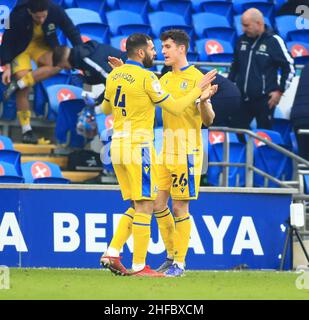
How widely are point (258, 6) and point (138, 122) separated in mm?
7866

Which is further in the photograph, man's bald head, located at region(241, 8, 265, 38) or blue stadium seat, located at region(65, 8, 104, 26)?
blue stadium seat, located at region(65, 8, 104, 26)

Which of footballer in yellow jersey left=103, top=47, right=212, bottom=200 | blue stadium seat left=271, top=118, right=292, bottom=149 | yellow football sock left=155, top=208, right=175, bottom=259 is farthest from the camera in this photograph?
blue stadium seat left=271, top=118, right=292, bottom=149

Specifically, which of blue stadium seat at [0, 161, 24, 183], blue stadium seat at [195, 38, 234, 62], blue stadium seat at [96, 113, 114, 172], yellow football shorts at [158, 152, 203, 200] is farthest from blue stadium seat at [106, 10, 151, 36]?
yellow football shorts at [158, 152, 203, 200]

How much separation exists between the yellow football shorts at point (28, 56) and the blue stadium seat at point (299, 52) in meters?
4.05

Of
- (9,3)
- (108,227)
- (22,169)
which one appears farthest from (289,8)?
(108,227)

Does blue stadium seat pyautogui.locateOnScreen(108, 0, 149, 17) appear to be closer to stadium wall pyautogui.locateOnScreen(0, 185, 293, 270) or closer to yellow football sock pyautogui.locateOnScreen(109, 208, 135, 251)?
stadium wall pyautogui.locateOnScreen(0, 185, 293, 270)

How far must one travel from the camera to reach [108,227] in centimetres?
1201

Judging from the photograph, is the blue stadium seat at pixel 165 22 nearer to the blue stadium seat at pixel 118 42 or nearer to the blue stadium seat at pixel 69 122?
the blue stadium seat at pixel 118 42

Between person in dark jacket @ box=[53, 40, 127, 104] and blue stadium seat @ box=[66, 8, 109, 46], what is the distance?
1.57 meters

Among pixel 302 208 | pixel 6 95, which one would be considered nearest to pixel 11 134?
pixel 6 95

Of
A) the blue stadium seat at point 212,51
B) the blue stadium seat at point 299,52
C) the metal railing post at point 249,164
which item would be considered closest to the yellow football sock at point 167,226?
the metal railing post at point 249,164

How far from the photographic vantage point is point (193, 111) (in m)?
10.5

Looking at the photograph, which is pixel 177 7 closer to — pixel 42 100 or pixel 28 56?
pixel 42 100

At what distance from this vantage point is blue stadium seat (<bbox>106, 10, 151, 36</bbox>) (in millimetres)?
16328
